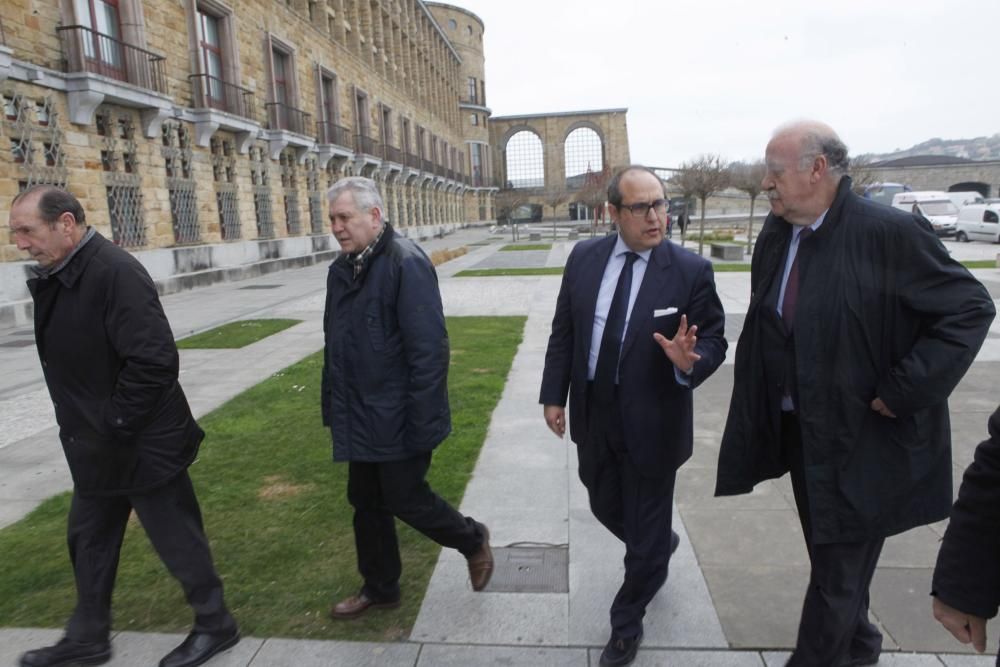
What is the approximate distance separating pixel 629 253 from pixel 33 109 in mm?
15242

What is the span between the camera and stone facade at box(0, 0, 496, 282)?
1393 cm

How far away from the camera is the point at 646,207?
103 inches

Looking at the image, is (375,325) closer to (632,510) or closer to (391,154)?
(632,510)

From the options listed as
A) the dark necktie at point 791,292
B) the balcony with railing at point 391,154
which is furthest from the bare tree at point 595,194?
the dark necktie at point 791,292

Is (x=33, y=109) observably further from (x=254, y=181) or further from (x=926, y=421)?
(x=926, y=421)

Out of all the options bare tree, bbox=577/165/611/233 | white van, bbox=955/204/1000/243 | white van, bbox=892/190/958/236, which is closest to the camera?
white van, bbox=955/204/1000/243

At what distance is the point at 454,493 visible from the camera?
170 inches

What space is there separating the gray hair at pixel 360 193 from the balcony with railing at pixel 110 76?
14796 millimetres

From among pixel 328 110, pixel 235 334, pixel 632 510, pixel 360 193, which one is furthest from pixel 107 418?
pixel 328 110

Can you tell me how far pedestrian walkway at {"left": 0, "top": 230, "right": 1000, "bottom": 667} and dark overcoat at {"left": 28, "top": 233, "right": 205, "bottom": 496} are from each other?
32.3 inches

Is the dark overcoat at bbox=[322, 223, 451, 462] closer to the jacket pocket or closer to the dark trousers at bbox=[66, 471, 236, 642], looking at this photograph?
the jacket pocket

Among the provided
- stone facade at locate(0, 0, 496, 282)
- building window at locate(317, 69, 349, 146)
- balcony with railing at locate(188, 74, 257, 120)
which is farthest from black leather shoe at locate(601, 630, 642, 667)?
building window at locate(317, 69, 349, 146)

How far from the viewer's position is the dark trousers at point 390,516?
286cm

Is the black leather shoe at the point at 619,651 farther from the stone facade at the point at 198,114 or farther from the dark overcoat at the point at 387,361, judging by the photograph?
the stone facade at the point at 198,114
